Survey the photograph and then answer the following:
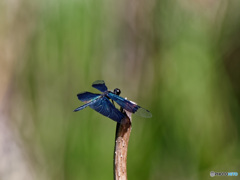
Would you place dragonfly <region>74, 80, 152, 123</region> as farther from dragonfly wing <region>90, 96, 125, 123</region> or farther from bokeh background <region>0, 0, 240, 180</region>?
bokeh background <region>0, 0, 240, 180</region>

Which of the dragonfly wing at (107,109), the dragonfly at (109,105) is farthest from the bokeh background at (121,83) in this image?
the dragonfly wing at (107,109)

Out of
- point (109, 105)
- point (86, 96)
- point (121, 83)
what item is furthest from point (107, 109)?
point (121, 83)

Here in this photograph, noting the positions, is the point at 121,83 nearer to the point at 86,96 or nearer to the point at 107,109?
the point at 86,96

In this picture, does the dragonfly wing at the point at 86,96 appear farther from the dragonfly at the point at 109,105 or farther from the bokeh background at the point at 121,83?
the bokeh background at the point at 121,83

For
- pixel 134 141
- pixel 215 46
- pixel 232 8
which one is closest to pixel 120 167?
pixel 134 141

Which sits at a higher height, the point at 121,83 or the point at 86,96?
the point at 121,83

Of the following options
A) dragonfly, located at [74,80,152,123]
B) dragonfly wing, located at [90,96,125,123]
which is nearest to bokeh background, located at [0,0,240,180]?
dragonfly, located at [74,80,152,123]

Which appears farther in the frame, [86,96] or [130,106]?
[86,96]
